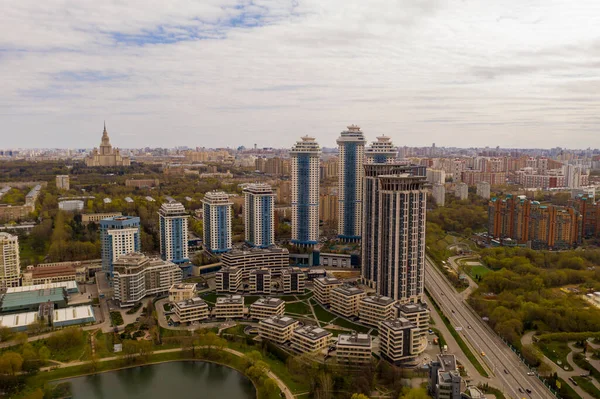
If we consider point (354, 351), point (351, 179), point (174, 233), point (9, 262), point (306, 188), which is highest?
point (351, 179)

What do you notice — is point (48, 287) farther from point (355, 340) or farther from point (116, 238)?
point (355, 340)

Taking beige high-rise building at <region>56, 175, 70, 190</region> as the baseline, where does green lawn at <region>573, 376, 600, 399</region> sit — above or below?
below

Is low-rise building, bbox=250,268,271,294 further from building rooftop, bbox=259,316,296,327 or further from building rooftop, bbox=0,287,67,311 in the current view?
building rooftop, bbox=0,287,67,311

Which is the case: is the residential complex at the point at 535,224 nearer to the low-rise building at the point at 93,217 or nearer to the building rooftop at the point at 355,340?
the building rooftop at the point at 355,340

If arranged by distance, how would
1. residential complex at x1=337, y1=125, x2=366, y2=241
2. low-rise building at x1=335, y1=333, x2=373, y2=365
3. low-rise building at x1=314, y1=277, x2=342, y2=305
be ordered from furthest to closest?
residential complex at x1=337, y1=125, x2=366, y2=241
low-rise building at x1=314, y1=277, x2=342, y2=305
low-rise building at x1=335, y1=333, x2=373, y2=365

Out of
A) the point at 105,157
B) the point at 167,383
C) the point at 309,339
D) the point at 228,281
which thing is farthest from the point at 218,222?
the point at 105,157

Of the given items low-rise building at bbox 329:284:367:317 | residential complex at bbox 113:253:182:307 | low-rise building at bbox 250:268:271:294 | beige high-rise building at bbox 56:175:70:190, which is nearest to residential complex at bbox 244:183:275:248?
low-rise building at bbox 250:268:271:294
